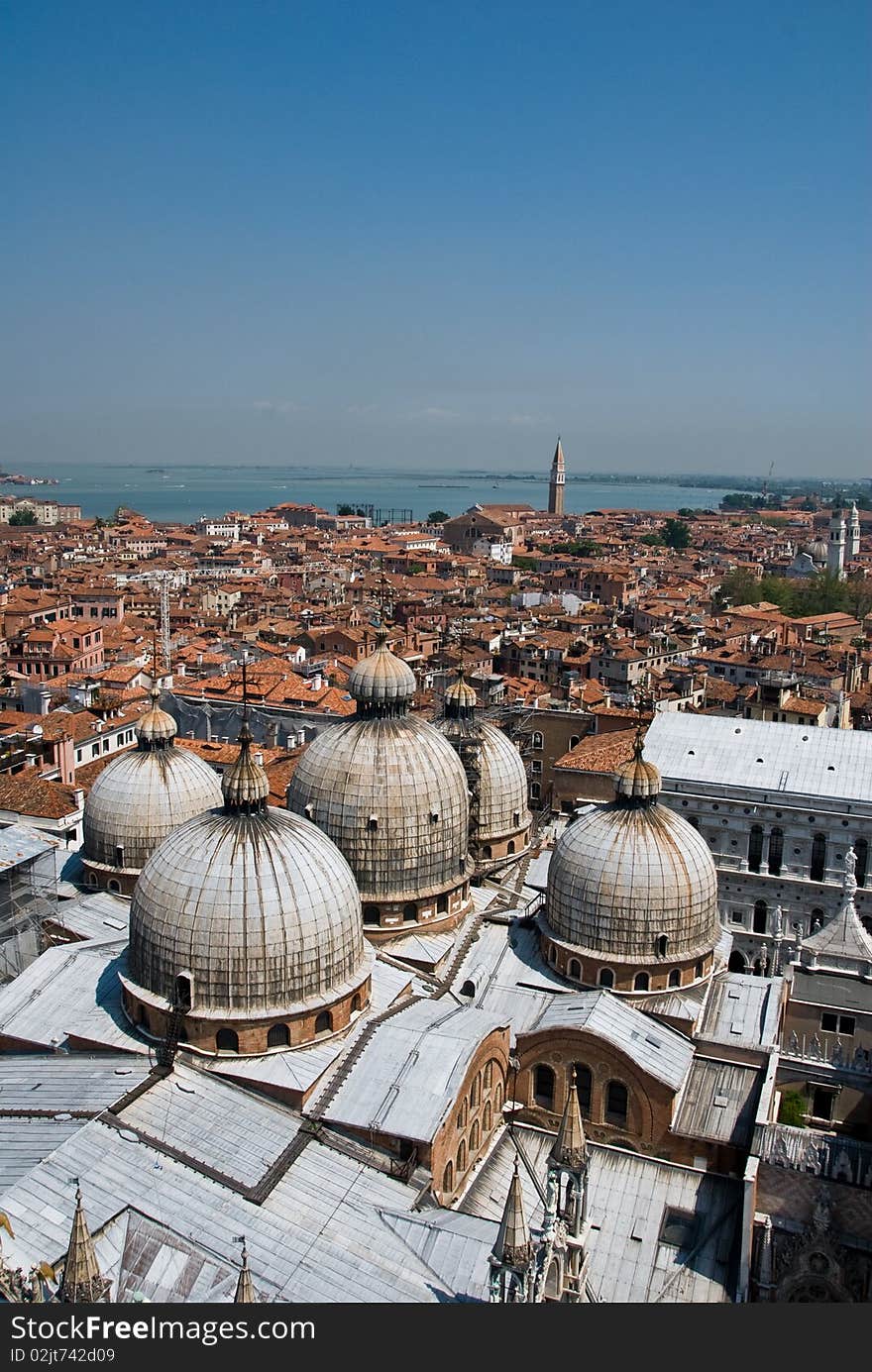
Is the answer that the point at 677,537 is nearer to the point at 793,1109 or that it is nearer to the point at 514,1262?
the point at 793,1109

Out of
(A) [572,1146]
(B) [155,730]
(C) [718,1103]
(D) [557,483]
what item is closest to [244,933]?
(A) [572,1146]

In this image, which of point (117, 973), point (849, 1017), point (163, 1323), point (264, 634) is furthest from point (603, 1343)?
point (264, 634)

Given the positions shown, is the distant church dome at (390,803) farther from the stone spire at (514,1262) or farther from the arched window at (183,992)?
the stone spire at (514,1262)

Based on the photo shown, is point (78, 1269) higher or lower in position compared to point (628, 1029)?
higher

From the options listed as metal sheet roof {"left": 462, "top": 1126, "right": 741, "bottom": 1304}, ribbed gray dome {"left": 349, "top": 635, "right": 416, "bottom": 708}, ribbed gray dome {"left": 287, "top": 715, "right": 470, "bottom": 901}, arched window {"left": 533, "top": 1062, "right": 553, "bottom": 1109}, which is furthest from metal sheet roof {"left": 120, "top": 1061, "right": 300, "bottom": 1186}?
ribbed gray dome {"left": 349, "top": 635, "right": 416, "bottom": 708}

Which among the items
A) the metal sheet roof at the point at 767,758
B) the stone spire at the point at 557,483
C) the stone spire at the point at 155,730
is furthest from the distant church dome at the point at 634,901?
the stone spire at the point at 557,483
